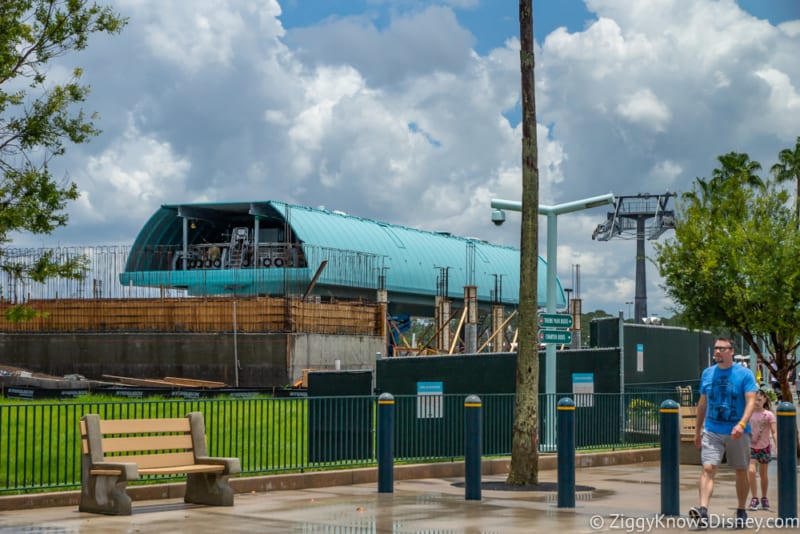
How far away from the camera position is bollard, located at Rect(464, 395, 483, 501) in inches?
591

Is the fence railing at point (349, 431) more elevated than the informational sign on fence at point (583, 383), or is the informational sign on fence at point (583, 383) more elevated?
the informational sign on fence at point (583, 383)

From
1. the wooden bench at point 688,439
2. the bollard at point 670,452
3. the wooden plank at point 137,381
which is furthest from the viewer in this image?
the wooden plank at point 137,381

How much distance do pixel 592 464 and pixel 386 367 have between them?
4.69m

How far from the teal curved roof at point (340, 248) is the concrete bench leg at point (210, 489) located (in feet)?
146

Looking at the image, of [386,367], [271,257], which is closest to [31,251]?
[271,257]

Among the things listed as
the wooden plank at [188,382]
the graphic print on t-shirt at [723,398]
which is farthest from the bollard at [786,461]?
the wooden plank at [188,382]

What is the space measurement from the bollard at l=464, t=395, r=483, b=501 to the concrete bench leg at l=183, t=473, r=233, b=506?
3.01 m

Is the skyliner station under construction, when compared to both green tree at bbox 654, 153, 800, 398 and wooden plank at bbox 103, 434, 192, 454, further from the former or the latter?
wooden plank at bbox 103, 434, 192, 454

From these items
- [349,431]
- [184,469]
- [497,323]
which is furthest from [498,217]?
[497,323]

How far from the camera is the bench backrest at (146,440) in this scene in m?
13.4

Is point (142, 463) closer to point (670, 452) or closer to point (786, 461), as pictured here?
point (670, 452)

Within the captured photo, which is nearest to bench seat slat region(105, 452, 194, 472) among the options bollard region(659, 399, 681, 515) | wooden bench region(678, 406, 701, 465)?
bollard region(659, 399, 681, 515)

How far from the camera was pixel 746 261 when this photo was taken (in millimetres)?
25203

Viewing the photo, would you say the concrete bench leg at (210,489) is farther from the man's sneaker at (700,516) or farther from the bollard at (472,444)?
the man's sneaker at (700,516)
